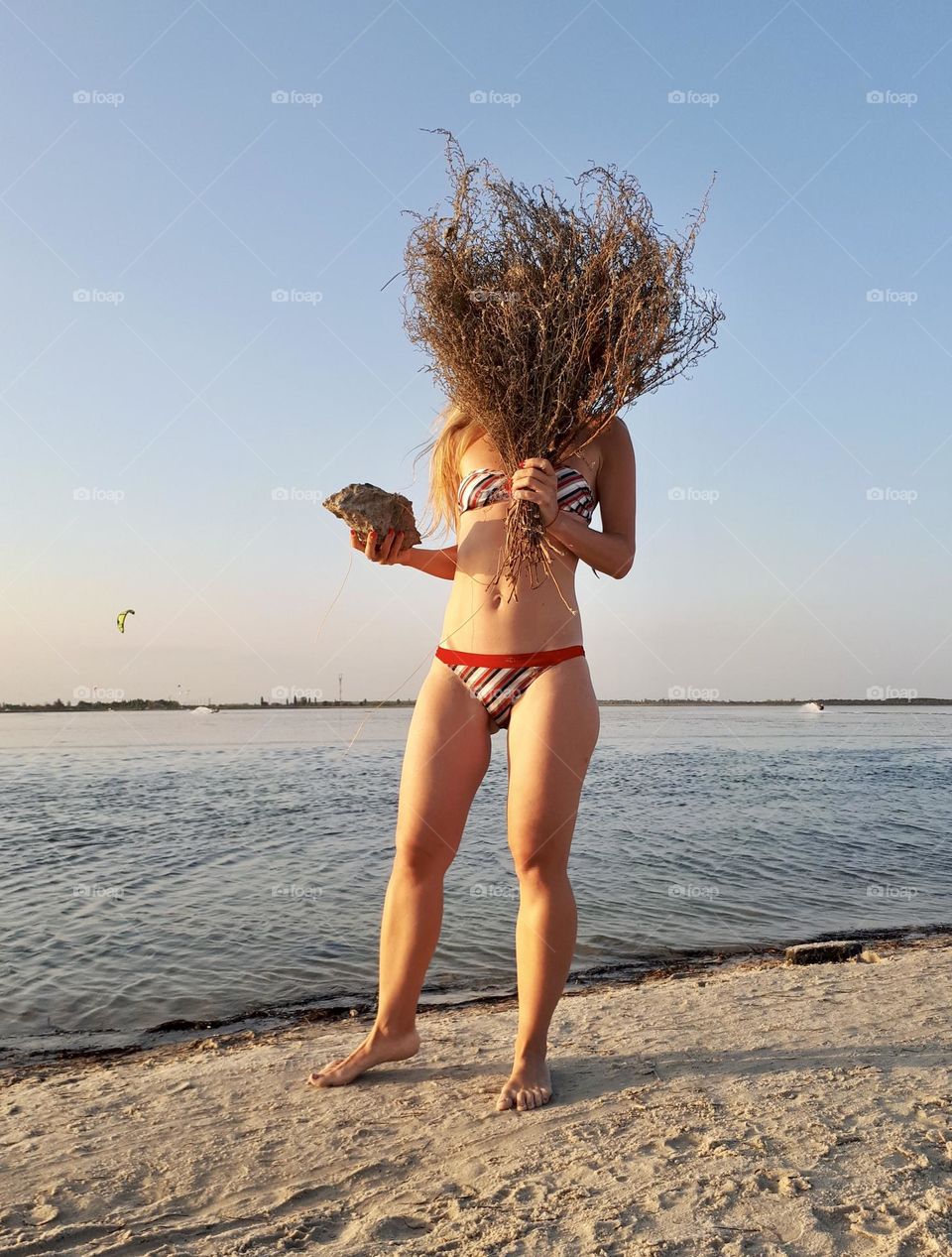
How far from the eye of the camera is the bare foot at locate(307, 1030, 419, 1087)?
9.87 feet

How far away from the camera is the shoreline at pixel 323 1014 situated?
4.09 meters

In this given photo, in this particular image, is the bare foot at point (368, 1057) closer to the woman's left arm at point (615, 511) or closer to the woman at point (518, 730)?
the woman at point (518, 730)

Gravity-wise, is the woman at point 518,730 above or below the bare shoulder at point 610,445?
below

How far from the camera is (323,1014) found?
4.68m

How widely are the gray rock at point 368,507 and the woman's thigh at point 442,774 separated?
0.56 meters

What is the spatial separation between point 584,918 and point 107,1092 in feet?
13.9

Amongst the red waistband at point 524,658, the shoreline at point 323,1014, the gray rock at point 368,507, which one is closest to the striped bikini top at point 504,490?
the gray rock at point 368,507

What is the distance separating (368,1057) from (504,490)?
1937 mm

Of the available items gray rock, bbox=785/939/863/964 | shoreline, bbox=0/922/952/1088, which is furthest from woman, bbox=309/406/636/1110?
gray rock, bbox=785/939/863/964

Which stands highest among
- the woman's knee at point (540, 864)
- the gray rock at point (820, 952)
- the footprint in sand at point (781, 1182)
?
the woman's knee at point (540, 864)

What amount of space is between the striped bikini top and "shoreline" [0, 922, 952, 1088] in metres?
2.64

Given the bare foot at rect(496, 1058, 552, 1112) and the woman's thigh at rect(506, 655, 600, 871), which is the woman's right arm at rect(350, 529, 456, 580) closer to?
the woman's thigh at rect(506, 655, 600, 871)

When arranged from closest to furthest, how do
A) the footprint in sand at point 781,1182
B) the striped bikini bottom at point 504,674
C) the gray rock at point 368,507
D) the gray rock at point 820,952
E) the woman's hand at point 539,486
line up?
the footprint in sand at point 781,1182
the woman's hand at point 539,486
the striped bikini bottom at point 504,674
the gray rock at point 368,507
the gray rock at point 820,952

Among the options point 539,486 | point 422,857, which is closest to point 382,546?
point 539,486
